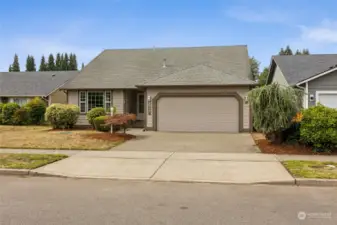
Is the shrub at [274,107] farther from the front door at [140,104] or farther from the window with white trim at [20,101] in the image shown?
the window with white trim at [20,101]

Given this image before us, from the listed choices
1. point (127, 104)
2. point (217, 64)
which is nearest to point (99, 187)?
point (127, 104)

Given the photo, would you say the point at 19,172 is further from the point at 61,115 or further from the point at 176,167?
the point at 61,115

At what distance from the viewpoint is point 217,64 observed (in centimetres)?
2316

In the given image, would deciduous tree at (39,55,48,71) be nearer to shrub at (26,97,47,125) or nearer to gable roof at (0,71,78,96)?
gable roof at (0,71,78,96)

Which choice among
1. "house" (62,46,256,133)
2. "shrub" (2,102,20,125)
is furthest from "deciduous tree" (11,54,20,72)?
"house" (62,46,256,133)

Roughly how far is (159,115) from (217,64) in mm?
6819

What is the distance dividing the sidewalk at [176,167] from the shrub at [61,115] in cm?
911

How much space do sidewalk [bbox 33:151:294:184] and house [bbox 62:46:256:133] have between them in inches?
308

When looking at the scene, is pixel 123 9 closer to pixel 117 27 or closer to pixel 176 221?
pixel 117 27

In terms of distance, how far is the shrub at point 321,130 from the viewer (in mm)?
10953

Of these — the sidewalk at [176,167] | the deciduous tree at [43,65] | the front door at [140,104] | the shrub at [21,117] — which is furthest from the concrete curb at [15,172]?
the deciduous tree at [43,65]

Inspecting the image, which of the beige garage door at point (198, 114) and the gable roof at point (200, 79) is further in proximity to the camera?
the beige garage door at point (198, 114)

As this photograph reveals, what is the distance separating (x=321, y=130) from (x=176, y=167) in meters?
5.72

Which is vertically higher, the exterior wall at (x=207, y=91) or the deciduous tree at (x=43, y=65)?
the deciduous tree at (x=43, y=65)
